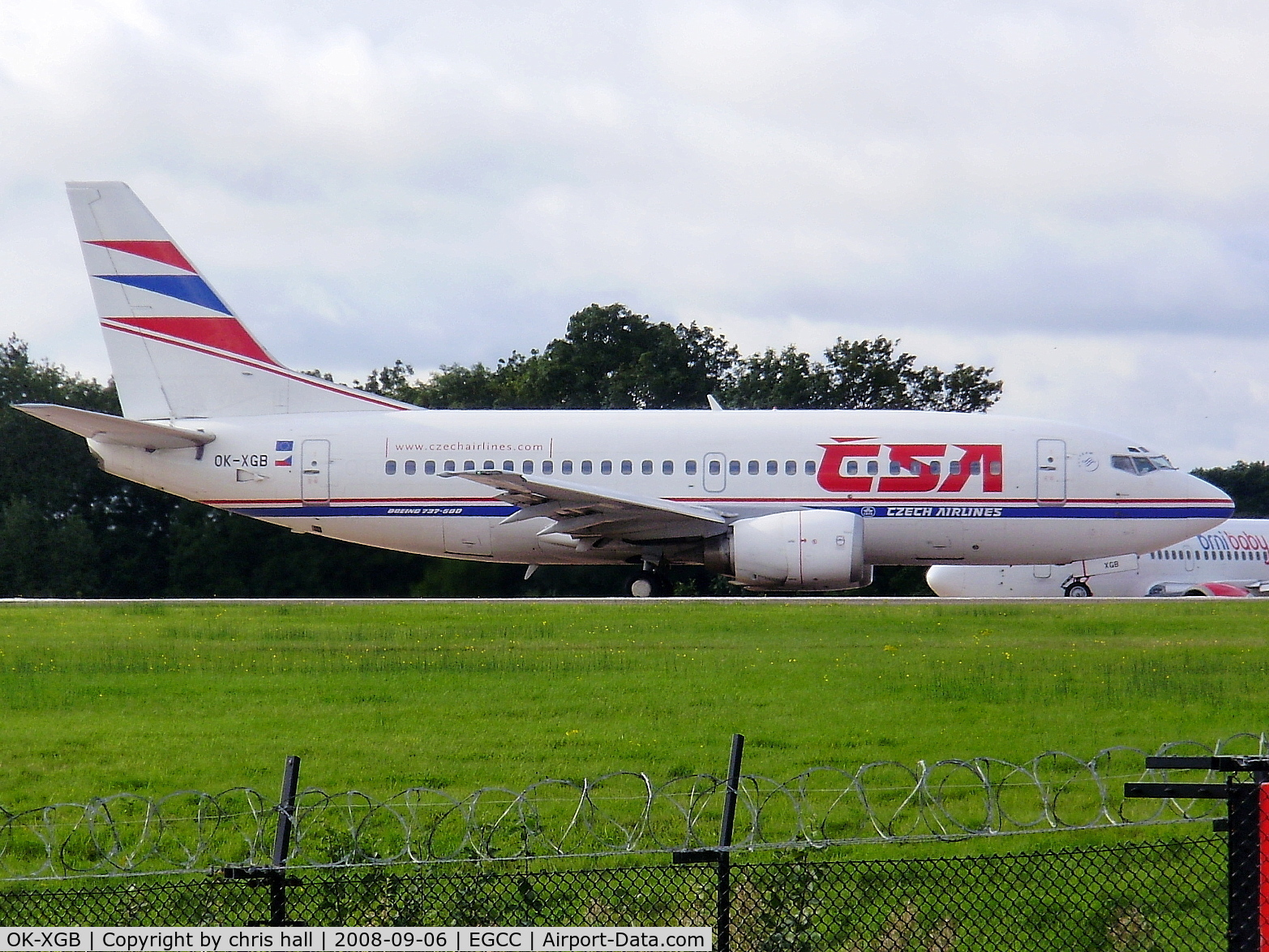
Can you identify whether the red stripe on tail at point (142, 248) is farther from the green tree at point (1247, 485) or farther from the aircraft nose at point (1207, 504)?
the green tree at point (1247, 485)

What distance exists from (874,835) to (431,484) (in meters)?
17.8

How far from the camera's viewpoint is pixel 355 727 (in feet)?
42.5

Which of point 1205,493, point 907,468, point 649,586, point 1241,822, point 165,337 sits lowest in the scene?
point 1241,822

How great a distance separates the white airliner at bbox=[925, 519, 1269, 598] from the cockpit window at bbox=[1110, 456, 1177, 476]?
16.5m

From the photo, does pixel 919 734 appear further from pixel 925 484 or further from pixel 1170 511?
pixel 1170 511

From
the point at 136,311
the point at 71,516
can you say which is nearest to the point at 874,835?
the point at 136,311

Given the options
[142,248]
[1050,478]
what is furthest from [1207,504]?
[142,248]

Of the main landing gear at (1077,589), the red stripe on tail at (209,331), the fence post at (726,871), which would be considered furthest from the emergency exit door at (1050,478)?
the fence post at (726,871)

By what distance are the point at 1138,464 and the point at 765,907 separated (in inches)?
825

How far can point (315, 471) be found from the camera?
26984 millimetres

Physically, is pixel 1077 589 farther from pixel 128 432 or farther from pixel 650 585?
pixel 128 432

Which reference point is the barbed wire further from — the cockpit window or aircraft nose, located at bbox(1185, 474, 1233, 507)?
aircraft nose, located at bbox(1185, 474, 1233, 507)

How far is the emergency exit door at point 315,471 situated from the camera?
27.0 m

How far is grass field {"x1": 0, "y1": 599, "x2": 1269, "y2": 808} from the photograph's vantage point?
11789 millimetres
